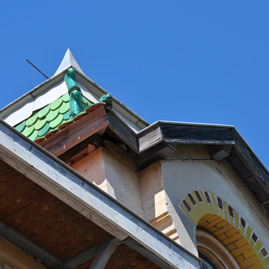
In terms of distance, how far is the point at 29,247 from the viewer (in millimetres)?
5102

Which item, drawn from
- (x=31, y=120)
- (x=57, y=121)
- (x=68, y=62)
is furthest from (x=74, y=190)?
(x=68, y=62)

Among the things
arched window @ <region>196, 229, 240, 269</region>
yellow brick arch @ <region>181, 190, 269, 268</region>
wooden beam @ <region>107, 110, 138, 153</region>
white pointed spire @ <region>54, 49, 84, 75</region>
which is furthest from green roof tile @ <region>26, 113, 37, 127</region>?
arched window @ <region>196, 229, 240, 269</region>

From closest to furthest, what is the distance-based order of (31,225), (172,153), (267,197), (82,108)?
(31,225), (172,153), (82,108), (267,197)

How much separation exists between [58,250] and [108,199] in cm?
51

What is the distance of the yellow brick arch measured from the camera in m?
8.15

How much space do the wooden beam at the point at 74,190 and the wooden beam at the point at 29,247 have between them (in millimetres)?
490

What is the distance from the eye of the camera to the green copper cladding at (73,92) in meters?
8.72

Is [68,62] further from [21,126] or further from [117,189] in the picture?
[117,189]

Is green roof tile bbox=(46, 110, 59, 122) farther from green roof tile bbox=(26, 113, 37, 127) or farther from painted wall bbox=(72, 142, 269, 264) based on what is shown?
painted wall bbox=(72, 142, 269, 264)

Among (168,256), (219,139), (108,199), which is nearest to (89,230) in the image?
(108,199)

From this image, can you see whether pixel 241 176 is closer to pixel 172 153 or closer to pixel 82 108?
pixel 172 153

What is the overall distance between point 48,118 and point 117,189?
6.53 ft

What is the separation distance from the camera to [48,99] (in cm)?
964

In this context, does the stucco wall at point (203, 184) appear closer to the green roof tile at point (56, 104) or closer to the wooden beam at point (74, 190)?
the green roof tile at point (56, 104)
